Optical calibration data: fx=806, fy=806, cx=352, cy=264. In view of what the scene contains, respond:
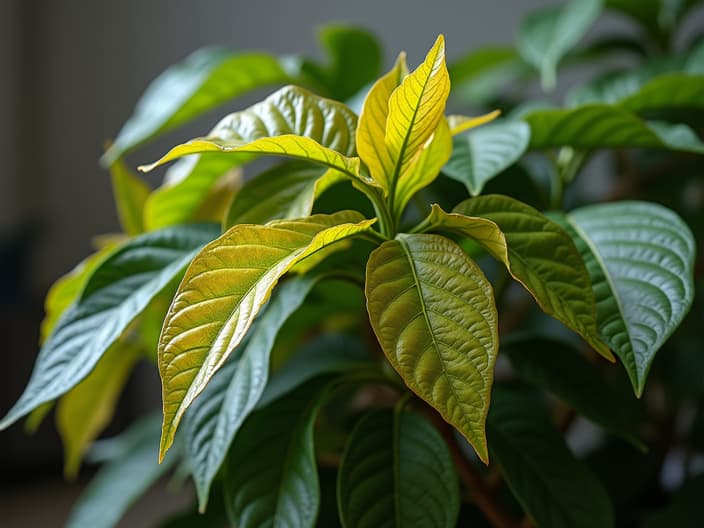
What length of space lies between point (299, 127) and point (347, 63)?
19.2 inches

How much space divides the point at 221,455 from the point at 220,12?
3050 millimetres

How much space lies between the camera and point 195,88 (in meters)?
0.79

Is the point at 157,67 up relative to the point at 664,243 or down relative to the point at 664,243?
down

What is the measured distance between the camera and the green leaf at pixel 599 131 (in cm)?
60

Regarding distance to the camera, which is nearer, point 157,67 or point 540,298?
point 540,298

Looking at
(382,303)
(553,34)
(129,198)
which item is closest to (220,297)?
(382,303)

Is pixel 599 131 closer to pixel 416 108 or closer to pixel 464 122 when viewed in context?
pixel 464 122

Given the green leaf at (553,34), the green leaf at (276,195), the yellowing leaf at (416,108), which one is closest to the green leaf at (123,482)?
the green leaf at (276,195)

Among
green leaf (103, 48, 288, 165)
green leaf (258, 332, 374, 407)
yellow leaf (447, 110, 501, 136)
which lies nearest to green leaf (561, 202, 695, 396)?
yellow leaf (447, 110, 501, 136)

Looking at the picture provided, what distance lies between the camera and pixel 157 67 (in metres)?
3.43

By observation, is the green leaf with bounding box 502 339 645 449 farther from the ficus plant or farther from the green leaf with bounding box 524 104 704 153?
the green leaf with bounding box 524 104 704 153

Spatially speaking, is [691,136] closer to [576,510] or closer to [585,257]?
[585,257]

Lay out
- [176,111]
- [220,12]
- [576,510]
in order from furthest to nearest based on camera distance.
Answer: [220,12]
[176,111]
[576,510]

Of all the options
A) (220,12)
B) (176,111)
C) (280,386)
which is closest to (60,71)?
(220,12)
